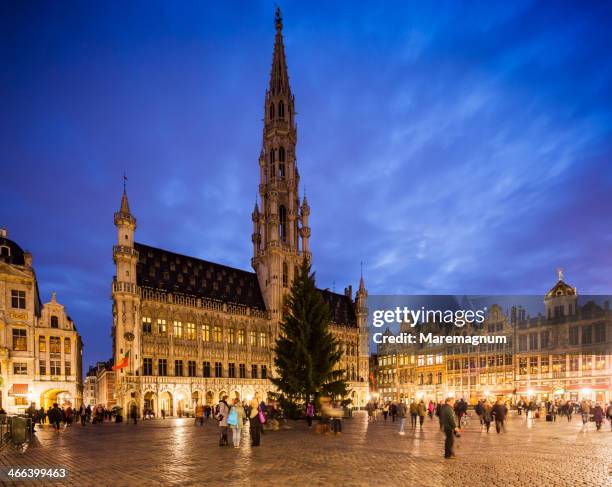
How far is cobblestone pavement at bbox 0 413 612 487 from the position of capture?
1088 centimetres

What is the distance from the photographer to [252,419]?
1722 cm

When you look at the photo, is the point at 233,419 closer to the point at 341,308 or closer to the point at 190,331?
the point at 190,331

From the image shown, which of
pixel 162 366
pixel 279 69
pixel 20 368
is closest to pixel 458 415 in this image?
pixel 20 368

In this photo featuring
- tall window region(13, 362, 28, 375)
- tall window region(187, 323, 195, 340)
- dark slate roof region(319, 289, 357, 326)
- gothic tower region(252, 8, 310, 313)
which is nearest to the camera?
tall window region(13, 362, 28, 375)

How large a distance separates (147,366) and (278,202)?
3125 cm

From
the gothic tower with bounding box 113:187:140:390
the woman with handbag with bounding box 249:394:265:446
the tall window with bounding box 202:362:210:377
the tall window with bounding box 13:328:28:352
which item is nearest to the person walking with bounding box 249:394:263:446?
the woman with handbag with bounding box 249:394:265:446

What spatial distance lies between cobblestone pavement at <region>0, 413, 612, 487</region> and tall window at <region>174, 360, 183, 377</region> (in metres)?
38.4

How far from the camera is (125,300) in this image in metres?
54.0

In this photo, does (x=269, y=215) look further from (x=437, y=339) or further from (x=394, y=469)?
(x=394, y=469)

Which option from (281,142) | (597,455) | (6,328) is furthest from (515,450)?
(281,142)

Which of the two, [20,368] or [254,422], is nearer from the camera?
[254,422]

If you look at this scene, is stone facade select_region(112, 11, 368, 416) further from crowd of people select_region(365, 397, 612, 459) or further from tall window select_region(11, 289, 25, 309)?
crowd of people select_region(365, 397, 612, 459)

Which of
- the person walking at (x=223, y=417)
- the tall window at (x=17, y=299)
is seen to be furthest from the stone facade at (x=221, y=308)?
the person walking at (x=223, y=417)

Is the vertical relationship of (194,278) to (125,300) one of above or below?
above
